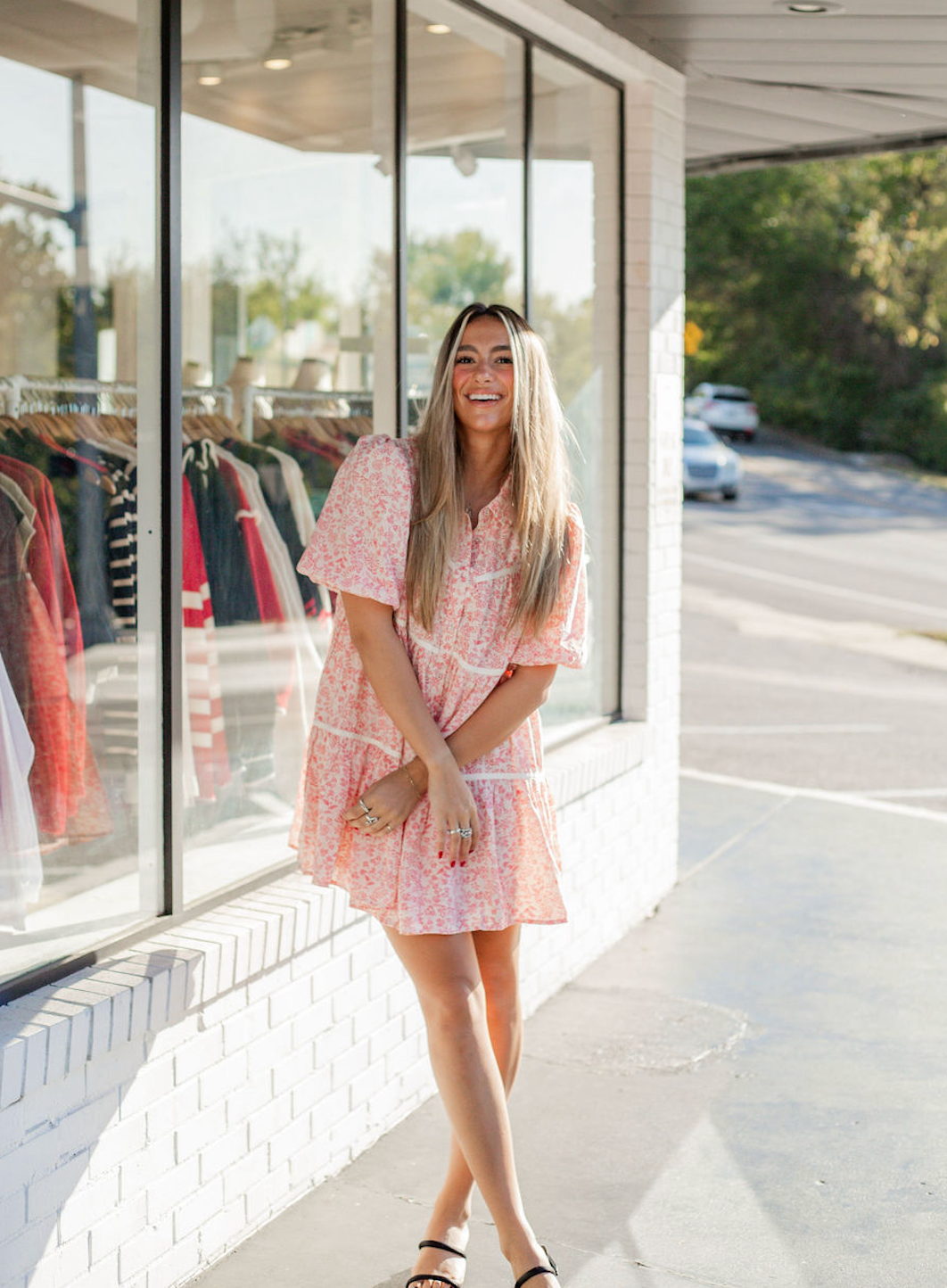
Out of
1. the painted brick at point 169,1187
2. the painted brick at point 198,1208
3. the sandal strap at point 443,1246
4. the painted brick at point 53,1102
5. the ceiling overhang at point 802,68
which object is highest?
the ceiling overhang at point 802,68

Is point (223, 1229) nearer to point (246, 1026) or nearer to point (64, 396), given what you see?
point (246, 1026)

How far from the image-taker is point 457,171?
5.09 metres

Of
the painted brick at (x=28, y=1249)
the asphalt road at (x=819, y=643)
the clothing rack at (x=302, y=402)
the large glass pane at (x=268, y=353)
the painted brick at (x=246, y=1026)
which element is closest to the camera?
the painted brick at (x=28, y=1249)

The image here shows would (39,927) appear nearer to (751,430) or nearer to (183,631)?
(183,631)

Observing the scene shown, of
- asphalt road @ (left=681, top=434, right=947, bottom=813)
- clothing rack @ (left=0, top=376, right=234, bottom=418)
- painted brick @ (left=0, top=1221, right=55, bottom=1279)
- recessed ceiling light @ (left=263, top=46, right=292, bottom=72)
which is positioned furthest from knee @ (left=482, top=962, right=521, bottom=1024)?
asphalt road @ (left=681, top=434, right=947, bottom=813)

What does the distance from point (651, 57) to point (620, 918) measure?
3.08m

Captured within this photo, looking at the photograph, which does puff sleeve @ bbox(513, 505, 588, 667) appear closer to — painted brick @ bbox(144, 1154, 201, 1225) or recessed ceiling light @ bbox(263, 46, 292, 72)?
painted brick @ bbox(144, 1154, 201, 1225)

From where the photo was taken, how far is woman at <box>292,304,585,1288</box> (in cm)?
294

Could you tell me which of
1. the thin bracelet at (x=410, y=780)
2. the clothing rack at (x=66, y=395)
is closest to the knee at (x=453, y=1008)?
the thin bracelet at (x=410, y=780)

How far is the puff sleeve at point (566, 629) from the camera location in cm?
302

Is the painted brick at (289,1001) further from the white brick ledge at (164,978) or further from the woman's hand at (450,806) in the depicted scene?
the woman's hand at (450,806)

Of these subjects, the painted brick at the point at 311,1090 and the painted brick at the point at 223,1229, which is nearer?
the painted brick at the point at 223,1229

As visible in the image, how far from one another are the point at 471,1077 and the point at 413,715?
27.0 inches

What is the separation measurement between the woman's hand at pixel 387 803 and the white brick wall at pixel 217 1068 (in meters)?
0.48
